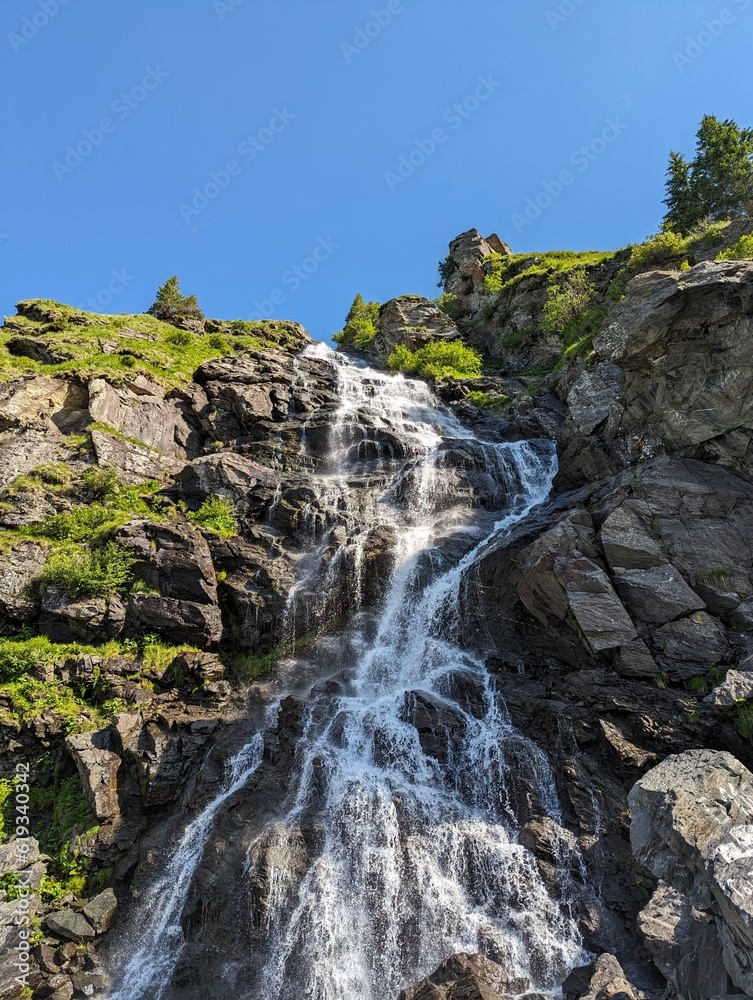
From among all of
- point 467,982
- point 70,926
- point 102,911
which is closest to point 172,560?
point 102,911

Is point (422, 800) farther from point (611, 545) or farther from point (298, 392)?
point (298, 392)

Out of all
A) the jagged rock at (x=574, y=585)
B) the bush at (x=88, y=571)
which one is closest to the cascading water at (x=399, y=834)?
the jagged rock at (x=574, y=585)

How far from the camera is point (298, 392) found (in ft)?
97.3

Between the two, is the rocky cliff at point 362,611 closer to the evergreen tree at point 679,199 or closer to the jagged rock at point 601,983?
the jagged rock at point 601,983

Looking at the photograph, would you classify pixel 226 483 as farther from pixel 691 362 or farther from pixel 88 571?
pixel 691 362

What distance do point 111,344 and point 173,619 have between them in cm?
1910

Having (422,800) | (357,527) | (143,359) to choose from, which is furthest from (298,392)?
(422,800)

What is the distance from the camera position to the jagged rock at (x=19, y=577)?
16203mm

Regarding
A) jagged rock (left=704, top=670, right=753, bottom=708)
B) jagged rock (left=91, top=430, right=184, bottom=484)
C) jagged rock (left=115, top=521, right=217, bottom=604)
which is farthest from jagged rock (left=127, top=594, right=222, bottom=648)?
jagged rock (left=704, top=670, right=753, bottom=708)

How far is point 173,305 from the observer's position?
133 ft

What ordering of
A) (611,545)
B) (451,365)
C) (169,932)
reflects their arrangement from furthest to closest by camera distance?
(451,365) → (611,545) → (169,932)

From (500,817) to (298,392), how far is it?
2305 cm

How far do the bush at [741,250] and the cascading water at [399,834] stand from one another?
15.0 m
